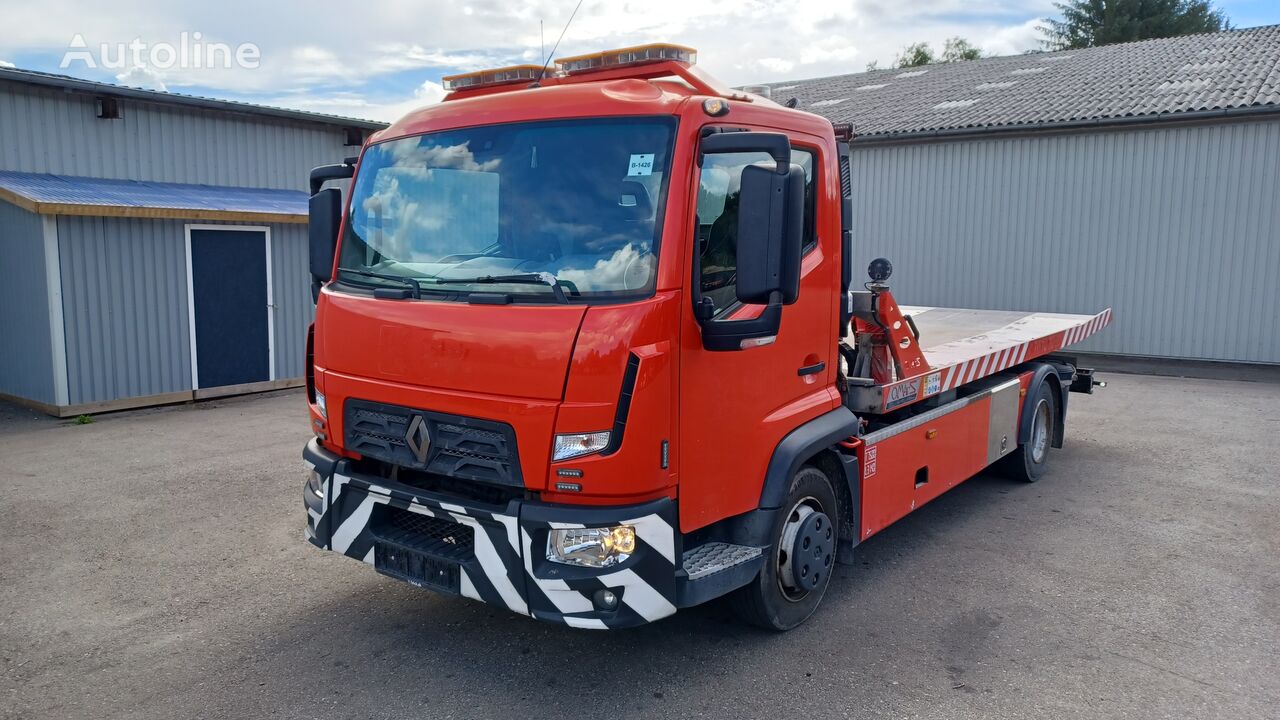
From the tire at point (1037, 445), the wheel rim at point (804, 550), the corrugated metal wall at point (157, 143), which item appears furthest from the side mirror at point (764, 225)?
the corrugated metal wall at point (157, 143)

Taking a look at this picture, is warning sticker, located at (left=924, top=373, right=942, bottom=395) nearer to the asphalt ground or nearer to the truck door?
the asphalt ground

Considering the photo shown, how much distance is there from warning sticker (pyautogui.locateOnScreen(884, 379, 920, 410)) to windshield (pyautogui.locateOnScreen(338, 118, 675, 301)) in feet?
7.14

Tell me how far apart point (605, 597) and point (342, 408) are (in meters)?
1.56

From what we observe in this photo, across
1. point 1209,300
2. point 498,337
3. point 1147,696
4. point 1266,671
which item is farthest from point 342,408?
point 1209,300

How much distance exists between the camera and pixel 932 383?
5938 mm

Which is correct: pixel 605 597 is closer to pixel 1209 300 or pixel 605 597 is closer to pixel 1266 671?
pixel 1266 671

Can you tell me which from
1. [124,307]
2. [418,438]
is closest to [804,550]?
[418,438]

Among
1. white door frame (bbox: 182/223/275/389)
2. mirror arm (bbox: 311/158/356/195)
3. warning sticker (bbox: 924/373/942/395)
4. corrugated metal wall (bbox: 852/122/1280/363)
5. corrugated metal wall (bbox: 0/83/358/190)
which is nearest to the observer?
mirror arm (bbox: 311/158/356/195)

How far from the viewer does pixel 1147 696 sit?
4.08m

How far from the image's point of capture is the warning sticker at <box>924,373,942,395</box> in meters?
5.85

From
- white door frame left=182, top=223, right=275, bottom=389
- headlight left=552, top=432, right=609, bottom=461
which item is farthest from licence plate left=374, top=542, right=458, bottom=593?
white door frame left=182, top=223, right=275, bottom=389

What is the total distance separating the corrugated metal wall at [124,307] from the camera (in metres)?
10.2

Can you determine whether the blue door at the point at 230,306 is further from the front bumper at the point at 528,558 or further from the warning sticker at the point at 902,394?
the warning sticker at the point at 902,394

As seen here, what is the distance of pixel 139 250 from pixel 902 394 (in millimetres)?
9162
